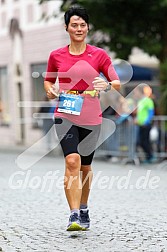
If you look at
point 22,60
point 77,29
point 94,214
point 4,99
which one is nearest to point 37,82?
point 22,60

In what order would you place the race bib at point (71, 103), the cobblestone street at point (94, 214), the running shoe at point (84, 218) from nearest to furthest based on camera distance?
the cobblestone street at point (94, 214) → the race bib at point (71, 103) → the running shoe at point (84, 218)

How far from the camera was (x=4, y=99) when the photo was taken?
1102 inches

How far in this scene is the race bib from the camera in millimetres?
5727

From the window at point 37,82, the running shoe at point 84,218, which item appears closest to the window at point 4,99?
the window at point 37,82

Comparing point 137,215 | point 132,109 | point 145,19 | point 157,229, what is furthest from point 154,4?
point 157,229

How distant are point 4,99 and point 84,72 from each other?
22448mm

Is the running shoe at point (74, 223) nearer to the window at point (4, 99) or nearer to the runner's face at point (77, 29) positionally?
the runner's face at point (77, 29)

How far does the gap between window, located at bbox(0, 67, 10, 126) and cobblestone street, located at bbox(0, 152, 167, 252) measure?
1490 centimetres

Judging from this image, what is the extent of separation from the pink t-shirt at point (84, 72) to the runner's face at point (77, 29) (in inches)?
5.1

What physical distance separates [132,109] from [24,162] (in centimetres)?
262

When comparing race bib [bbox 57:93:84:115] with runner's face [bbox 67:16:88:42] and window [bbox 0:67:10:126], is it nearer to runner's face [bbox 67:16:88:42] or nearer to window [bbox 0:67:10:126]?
runner's face [bbox 67:16:88:42]

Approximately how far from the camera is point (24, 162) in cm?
1527

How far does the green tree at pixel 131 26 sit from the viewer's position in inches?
601

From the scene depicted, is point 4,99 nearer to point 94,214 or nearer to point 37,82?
point 37,82
